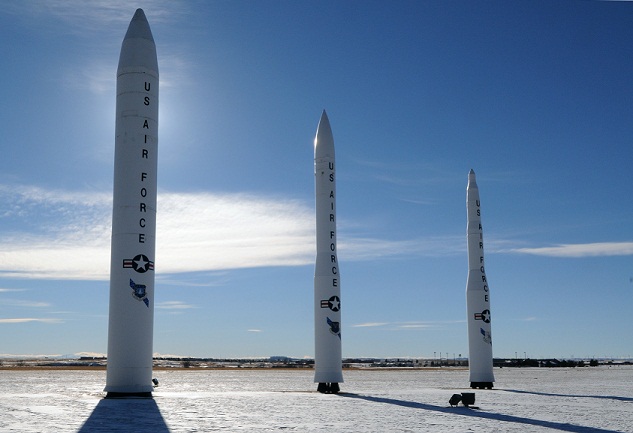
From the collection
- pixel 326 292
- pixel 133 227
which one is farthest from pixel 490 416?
pixel 133 227

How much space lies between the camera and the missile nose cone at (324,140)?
40.4 meters

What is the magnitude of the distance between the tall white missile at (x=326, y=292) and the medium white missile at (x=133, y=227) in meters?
10.1

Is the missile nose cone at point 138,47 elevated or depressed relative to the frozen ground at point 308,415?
elevated

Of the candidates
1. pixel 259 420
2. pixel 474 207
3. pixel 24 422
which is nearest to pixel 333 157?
pixel 474 207

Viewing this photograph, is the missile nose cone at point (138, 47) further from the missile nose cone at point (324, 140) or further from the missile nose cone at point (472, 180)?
the missile nose cone at point (472, 180)

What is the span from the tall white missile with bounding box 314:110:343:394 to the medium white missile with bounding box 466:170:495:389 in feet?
32.8

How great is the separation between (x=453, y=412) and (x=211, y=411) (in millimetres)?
8280

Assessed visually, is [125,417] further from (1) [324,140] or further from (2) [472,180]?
(2) [472,180]

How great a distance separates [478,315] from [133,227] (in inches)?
899

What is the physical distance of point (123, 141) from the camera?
1252 inches

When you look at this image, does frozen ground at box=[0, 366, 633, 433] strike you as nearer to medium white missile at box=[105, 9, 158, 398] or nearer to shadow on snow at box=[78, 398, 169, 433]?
shadow on snow at box=[78, 398, 169, 433]

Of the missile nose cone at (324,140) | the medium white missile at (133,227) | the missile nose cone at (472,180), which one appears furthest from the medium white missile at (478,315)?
the medium white missile at (133,227)

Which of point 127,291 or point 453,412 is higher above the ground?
point 127,291

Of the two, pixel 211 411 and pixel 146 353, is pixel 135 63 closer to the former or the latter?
pixel 146 353
